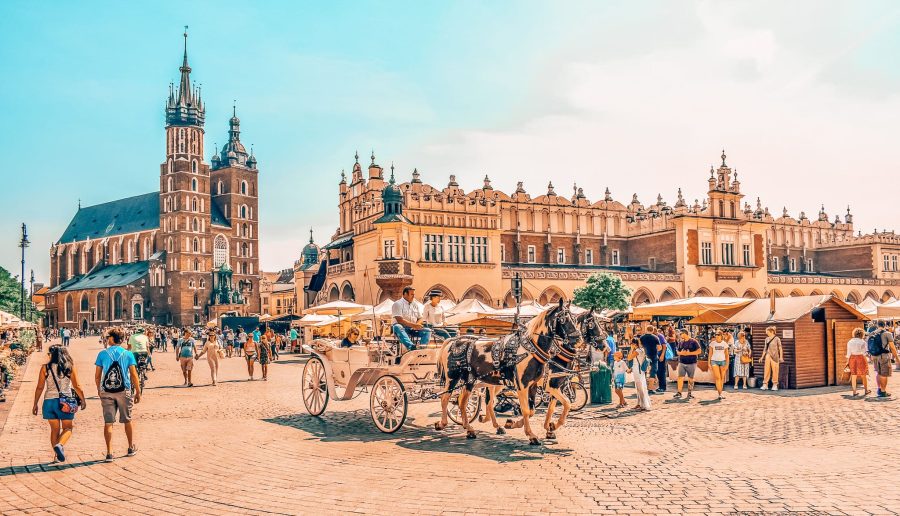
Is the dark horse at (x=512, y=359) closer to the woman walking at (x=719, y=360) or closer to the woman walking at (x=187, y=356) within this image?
the woman walking at (x=719, y=360)

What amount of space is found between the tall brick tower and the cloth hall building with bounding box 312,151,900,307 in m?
53.9

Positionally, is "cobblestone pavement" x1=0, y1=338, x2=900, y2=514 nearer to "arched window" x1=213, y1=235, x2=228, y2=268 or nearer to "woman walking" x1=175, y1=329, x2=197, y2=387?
"woman walking" x1=175, y1=329, x2=197, y2=387

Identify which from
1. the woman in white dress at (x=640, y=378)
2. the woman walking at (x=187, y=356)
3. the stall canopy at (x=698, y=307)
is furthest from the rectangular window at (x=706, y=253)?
the woman walking at (x=187, y=356)

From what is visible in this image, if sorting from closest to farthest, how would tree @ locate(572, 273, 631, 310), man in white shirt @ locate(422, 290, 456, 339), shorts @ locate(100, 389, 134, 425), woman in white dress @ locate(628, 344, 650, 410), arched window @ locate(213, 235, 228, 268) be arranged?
shorts @ locate(100, 389, 134, 425) → man in white shirt @ locate(422, 290, 456, 339) → woman in white dress @ locate(628, 344, 650, 410) → tree @ locate(572, 273, 631, 310) → arched window @ locate(213, 235, 228, 268)

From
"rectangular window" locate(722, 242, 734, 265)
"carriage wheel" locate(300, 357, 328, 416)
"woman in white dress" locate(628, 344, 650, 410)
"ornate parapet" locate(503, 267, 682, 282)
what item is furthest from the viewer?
"rectangular window" locate(722, 242, 734, 265)

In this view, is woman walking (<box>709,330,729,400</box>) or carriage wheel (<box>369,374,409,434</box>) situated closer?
carriage wheel (<box>369,374,409,434</box>)

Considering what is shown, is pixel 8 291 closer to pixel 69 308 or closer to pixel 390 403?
pixel 69 308

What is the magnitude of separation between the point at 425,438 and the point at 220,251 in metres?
106

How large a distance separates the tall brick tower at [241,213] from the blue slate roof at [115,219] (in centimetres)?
1060

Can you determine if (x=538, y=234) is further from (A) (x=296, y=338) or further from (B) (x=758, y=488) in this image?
(B) (x=758, y=488)

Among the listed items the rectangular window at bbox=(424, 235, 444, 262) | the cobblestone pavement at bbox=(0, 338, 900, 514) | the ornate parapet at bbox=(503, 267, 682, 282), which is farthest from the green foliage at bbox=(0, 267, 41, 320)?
the cobblestone pavement at bbox=(0, 338, 900, 514)

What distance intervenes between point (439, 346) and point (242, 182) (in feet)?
360

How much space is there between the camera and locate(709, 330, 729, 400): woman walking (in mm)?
17109

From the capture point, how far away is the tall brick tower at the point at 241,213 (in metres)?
114
